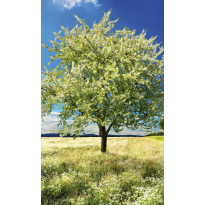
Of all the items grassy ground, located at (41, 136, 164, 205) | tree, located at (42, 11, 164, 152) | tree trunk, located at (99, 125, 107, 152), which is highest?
tree, located at (42, 11, 164, 152)

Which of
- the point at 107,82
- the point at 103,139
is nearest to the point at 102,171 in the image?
the point at 103,139

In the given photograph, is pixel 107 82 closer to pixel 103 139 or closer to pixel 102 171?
pixel 103 139

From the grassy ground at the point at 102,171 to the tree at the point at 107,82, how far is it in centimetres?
51

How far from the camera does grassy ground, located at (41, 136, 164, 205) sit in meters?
3.89

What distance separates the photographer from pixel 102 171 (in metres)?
4.61

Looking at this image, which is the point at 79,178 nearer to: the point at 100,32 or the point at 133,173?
the point at 133,173

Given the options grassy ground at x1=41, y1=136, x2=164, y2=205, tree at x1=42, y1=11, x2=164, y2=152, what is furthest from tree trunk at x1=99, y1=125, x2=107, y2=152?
grassy ground at x1=41, y1=136, x2=164, y2=205

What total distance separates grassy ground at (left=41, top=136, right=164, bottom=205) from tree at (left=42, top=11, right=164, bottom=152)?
51 cm

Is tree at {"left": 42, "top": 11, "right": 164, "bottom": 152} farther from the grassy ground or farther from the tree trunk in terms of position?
the grassy ground

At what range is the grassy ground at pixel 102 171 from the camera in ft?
12.8

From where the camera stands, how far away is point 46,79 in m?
5.45
